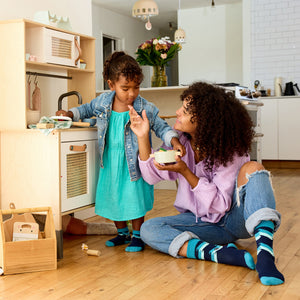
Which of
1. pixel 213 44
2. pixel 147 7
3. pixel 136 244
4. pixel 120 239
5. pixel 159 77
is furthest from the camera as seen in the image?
pixel 213 44

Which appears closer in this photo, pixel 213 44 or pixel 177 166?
pixel 177 166

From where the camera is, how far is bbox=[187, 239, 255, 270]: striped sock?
1.85 m

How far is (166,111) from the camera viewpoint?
15.7ft

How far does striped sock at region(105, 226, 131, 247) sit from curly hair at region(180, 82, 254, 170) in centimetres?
62

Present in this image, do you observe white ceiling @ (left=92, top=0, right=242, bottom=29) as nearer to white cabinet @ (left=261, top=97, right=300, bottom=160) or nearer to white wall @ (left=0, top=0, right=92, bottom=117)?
white cabinet @ (left=261, top=97, right=300, bottom=160)

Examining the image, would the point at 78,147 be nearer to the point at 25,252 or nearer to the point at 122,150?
the point at 122,150

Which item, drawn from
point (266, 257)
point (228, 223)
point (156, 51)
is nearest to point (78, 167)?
point (228, 223)

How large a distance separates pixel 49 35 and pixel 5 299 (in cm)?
140

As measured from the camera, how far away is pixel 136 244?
7.30 ft

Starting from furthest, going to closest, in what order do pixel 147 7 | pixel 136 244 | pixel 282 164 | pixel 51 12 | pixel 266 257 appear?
pixel 282 164 → pixel 147 7 → pixel 51 12 → pixel 136 244 → pixel 266 257

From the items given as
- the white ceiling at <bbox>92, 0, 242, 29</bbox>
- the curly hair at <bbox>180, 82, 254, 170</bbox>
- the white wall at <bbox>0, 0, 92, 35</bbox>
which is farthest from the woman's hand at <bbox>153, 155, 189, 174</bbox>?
the white ceiling at <bbox>92, 0, 242, 29</bbox>

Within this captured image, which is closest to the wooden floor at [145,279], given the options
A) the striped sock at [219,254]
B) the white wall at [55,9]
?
the striped sock at [219,254]

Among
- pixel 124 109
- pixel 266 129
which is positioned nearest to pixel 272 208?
pixel 124 109

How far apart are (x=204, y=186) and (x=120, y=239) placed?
24.6 inches
